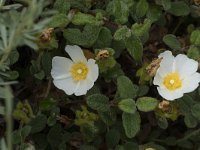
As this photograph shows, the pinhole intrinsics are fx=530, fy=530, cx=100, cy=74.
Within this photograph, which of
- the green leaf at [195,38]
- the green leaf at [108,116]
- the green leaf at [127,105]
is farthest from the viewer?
the green leaf at [195,38]

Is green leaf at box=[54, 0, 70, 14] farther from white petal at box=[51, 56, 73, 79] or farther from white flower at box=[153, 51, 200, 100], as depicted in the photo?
white flower at box=[153, 51, 200, 100]

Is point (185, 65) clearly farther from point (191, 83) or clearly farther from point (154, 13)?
point (154, 13)

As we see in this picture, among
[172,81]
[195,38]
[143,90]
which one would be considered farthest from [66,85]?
[195,38]

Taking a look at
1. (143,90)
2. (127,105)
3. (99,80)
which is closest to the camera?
(127,105)

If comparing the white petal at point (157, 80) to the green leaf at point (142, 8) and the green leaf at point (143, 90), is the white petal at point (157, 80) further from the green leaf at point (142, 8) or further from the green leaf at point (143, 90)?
the green leaf at point (142, 8)

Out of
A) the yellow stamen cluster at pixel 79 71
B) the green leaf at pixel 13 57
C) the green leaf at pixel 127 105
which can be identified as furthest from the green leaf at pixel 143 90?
the green leaf at pixel 13 57

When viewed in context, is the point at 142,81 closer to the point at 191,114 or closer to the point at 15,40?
the point at 191,114
